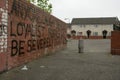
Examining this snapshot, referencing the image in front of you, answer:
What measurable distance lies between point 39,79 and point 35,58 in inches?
210

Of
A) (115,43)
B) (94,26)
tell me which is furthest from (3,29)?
(94,26)

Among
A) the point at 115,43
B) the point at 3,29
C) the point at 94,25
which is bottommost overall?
the point at 115,43

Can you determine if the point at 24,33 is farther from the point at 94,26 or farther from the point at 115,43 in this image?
the point at 94,26

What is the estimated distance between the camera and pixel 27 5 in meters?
11.7

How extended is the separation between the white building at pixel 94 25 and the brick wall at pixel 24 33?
68.5m

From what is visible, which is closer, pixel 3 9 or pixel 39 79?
pixel 39 79

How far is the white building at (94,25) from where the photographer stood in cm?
8331

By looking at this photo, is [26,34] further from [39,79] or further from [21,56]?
[39,79]

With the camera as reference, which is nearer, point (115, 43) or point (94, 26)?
point (115, 43)

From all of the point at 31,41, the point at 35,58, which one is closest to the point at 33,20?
the point at 31,41

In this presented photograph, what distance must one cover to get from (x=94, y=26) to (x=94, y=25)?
0.48 meters

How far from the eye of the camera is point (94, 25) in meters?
85.8

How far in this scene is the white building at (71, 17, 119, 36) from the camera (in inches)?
3280

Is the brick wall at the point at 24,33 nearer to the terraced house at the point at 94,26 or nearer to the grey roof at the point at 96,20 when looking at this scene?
the terraced house at the point at 94,26
